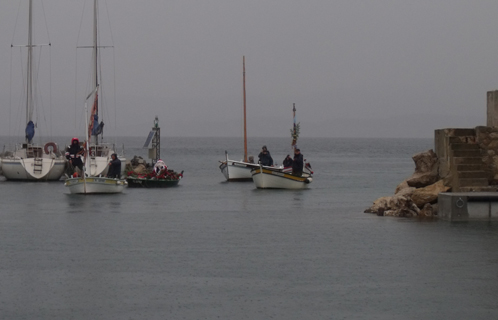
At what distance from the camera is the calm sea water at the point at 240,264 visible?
46.4 feet

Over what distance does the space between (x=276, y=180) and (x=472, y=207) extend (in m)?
18.2

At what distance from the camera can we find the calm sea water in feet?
46.4

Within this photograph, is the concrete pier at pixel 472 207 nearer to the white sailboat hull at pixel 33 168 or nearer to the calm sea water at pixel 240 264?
the calm sea water at pixel 240 264

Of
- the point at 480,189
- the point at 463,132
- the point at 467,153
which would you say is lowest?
the point at 480,189

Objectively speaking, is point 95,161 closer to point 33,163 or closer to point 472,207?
point 33,163

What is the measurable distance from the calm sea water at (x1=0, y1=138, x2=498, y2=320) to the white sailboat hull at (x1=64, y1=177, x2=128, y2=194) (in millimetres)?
5462

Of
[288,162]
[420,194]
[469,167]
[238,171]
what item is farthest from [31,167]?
[469,167]

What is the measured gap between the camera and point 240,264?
61.4 ft

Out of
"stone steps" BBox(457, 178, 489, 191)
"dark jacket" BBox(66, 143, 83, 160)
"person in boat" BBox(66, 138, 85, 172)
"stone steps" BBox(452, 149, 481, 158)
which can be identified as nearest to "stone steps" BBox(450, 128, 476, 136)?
"stone steps" BBox(452, 149, 481, 158)

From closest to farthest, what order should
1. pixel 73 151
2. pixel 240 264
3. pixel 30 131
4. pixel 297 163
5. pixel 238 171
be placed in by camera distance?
pixel 240 264 → pixel 297 163 → pixel 238 171 → pixel 73 151 → pixel 30 131

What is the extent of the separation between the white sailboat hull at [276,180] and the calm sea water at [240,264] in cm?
965

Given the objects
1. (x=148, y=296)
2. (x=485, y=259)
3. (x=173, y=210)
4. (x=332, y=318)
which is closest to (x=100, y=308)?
(x=148, y=296)

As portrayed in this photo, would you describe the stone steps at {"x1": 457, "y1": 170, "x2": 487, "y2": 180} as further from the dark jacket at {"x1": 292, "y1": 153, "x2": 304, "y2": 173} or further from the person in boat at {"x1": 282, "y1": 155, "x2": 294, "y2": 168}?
the person in boat at {"x1": 282, "y1": 155, "x2": 294, "y2": 168}

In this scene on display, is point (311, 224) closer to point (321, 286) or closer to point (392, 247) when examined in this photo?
point (392, 247)
